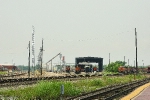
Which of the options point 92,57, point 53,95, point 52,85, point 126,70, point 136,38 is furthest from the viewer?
point 92,57

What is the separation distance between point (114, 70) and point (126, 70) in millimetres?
18478

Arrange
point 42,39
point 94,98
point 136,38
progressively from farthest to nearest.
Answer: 1. point 42,39
2. point 136,38
3. point 94,98

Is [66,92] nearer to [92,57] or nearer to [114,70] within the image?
[92,57]

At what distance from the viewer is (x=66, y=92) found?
20.9 m

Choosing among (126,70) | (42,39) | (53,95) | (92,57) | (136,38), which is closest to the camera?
(53,95)

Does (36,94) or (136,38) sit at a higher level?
(136,38)

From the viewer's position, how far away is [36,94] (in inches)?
752

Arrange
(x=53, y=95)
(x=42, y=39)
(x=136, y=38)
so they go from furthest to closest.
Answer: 1. (x=42, y=39)
2. (x=136, y=38)
3. (x=53, y=95)

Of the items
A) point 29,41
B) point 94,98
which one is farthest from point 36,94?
point 29,41

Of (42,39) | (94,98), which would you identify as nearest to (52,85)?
(94,98)

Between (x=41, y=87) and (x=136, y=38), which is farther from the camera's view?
(x=136, y=38)

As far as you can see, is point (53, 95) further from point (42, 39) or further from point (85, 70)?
point (85, 70)

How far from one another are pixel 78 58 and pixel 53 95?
84.4 meters

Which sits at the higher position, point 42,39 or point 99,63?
point 42,39
